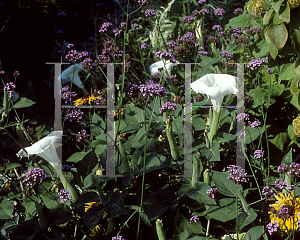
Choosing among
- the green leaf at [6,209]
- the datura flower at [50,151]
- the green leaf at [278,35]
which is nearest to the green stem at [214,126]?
the green leaf at [278,35]

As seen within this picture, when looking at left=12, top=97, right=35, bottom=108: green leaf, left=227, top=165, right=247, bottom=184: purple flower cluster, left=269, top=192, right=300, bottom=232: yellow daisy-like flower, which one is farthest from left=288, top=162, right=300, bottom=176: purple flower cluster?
left=12, top=97, right=35, bottom=108: green leaf

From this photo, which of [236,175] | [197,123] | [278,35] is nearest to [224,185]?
[236,175]

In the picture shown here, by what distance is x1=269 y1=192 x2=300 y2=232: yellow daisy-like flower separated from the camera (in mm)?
1064

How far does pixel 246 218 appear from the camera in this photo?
121cm

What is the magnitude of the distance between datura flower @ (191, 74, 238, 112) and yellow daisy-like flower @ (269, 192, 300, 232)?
46cm

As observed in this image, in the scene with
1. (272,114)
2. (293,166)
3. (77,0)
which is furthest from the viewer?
(77,0)

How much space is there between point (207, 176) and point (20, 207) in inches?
34.6

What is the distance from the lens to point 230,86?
136cm

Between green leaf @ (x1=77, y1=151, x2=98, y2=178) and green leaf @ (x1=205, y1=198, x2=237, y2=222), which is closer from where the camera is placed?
green leaf @ (x1=205, y1=198, x2=237, y2=222)

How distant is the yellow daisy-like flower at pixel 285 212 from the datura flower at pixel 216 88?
463mm

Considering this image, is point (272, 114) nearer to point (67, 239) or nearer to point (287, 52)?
point (287, 52)

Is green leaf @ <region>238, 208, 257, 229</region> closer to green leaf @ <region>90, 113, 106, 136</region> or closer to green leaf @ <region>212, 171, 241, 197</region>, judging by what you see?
green leaf @ <region>212, 171, 241, 197</region>

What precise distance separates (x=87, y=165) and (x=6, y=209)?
40 centimetres

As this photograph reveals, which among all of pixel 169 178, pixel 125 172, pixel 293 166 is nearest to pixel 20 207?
pixel 125 172
